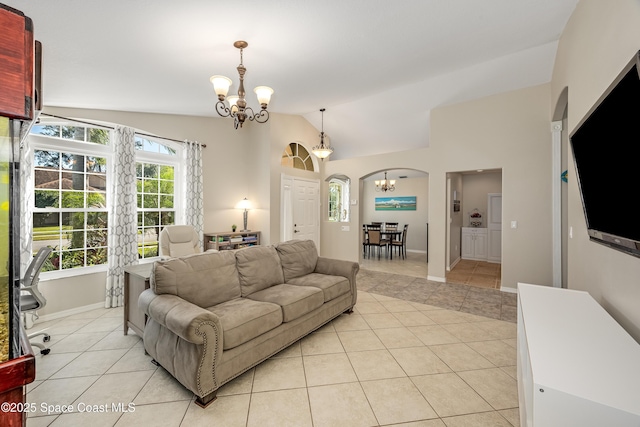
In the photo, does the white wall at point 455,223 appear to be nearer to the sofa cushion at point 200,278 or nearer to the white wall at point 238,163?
the white wall at point 238,163

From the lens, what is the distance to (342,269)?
11.4ft

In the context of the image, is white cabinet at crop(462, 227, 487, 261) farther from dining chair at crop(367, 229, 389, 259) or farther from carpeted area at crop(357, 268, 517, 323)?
carpeted area at crop(357, 268, 517, 323)

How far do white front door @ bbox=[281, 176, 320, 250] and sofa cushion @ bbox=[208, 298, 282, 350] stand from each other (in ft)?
10.9

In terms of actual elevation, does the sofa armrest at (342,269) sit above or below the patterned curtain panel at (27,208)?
below

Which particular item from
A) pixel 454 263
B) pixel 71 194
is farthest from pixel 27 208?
pixel 454 263

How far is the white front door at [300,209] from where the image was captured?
580cm

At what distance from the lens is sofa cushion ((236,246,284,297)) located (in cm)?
281

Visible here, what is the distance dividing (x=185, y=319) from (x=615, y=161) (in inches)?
104

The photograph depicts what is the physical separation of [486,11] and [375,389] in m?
3.49

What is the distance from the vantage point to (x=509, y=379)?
217cm

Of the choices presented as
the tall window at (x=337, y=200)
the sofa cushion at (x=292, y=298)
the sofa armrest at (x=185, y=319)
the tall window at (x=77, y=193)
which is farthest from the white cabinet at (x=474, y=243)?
the tall window at (x=77, y=193)

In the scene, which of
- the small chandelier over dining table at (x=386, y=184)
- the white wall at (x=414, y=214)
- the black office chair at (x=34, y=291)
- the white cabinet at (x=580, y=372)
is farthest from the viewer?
the white wall at (x=414, y=214)

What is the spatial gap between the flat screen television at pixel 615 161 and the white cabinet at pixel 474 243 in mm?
5657

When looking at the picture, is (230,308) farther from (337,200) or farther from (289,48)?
(337,200)
